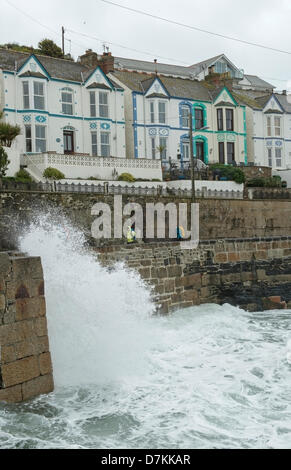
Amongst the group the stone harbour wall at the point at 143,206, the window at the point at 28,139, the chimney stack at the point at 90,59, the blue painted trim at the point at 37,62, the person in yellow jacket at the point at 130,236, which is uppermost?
the chimney stack at the point at 90,59

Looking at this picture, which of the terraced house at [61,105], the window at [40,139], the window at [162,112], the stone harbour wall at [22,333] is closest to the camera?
the stone harbour wall at [22,333]

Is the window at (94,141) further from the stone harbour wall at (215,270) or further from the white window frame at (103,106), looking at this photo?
the stone harbour wall at (215,270)

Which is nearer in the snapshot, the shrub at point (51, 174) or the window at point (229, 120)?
the shrub at point (51, 174)

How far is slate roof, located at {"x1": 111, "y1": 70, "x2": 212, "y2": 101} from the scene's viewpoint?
38938 millimetres

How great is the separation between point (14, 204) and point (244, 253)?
10.00 m

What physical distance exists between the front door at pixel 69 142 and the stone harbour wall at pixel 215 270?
54.1 feet

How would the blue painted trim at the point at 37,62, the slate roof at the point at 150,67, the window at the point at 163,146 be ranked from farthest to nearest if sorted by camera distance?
1. the slate roof at the point at 150,67
2. the window at the point at 163,146
3. the blue painted trim at the point at 37,62

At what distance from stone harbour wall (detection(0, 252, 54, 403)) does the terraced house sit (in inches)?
861

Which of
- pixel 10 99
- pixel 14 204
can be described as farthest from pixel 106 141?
pixel 14 204

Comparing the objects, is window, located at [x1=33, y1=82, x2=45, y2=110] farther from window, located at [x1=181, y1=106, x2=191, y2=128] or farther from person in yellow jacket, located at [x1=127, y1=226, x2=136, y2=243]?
person in yellow jacket, located at [x1=127, y1=226, x2=136, y2=243]

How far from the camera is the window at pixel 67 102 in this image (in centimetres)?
3463

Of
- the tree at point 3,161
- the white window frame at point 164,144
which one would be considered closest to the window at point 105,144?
the white window frame at point 164,144

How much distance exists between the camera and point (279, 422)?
9.55 m

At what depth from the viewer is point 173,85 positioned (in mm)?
41594
